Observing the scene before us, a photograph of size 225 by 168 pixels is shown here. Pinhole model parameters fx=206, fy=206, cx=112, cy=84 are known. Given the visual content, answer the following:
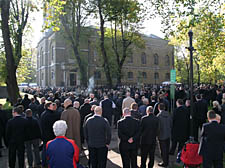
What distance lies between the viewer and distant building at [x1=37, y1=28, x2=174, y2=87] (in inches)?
1694

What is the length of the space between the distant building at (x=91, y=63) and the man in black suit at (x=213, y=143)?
1159 inches

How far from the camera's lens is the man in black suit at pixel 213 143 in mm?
4484

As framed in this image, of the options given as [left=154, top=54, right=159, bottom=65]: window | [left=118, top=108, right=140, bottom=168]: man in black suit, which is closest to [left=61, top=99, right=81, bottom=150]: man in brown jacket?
[left=118, top=108, right=140, bottom=168]: man in black suit

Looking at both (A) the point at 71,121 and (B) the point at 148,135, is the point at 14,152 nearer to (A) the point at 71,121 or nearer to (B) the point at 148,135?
A: (A) the point at 71,121

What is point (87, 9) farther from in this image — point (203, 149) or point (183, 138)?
point (203, 149)

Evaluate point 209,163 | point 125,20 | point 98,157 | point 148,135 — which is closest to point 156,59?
point 125,20

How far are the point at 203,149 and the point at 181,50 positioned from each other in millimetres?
37051

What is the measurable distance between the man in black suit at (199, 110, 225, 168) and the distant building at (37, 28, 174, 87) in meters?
29.4

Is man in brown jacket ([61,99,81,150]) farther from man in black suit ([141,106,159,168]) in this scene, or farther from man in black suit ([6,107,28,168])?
man in black suit ([141,106,159,168])

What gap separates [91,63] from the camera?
47.2 meters

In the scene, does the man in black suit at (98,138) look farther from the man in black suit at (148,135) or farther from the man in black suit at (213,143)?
the man in black suit at (213,143)

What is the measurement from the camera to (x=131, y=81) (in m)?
52.9

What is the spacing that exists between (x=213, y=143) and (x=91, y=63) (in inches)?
1720

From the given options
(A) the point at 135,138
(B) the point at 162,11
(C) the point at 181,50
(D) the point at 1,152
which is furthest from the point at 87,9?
(C) the point at 181,50
